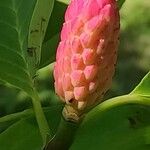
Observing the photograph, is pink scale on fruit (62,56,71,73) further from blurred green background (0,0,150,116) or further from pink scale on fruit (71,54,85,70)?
blurred green background (0,0,150,116)

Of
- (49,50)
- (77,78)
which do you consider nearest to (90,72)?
(77,78)

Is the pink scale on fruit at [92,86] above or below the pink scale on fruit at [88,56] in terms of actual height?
below

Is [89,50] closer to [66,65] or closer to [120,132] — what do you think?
[66,65]

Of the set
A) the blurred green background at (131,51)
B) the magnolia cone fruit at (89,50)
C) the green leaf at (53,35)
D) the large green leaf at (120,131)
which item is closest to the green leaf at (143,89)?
the large green leaf at (120,131)

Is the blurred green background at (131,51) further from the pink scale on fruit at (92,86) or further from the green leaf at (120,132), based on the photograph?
the pink scale on fruit at (92,86)

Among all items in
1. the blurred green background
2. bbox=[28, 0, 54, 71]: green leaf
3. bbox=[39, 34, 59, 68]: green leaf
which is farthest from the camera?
the blurred green background

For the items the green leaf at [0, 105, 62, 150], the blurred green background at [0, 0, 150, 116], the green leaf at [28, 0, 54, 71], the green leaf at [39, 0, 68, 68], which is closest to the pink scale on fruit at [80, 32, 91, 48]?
the green leaf at [28, 0, 54, 71]

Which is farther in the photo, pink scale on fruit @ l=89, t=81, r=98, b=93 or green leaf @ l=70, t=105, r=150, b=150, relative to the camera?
green leaf @ l=70, t=105, r=150, b=150

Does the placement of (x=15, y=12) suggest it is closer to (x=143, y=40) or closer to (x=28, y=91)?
(x=28, y=91)
